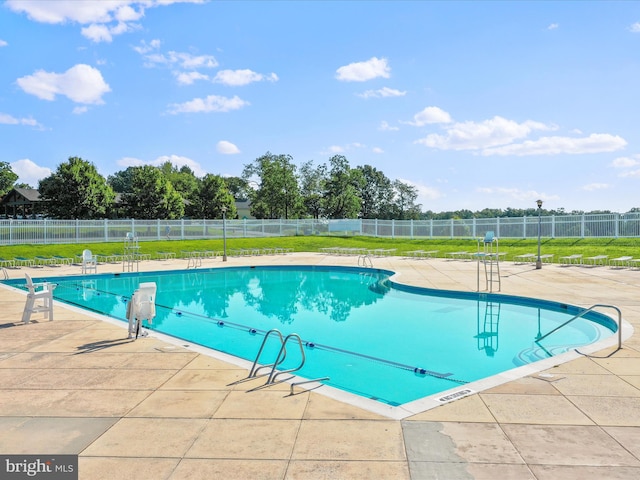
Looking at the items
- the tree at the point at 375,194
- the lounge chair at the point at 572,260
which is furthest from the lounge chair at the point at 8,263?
the tree at the point at 375,194

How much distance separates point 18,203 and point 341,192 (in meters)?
32.7

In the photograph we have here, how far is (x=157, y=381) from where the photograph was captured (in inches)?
208

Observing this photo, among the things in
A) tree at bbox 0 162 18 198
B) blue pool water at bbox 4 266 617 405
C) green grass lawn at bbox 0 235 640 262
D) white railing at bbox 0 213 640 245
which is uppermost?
tree at bbox 0 162 18 198

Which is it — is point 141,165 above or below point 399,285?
above

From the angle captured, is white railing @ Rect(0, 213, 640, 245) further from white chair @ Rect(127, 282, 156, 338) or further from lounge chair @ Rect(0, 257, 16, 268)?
white chair @ Rect(127, 282, 156, 338)

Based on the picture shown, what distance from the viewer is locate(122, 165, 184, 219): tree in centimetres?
4003

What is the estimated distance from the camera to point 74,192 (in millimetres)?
36062

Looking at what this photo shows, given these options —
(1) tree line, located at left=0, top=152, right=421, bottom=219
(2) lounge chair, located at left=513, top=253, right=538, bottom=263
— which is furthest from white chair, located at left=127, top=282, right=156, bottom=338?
(1) tree line, located at left=0, top=152, right=421, bottom=219

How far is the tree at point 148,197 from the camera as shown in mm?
40031

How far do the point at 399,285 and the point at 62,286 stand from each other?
10795mm

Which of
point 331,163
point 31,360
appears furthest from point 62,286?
point 331,163

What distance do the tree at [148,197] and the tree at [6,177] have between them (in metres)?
22.1

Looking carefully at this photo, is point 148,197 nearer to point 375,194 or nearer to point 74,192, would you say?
point 74,192

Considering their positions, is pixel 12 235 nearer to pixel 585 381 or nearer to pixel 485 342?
pixel 485 342
